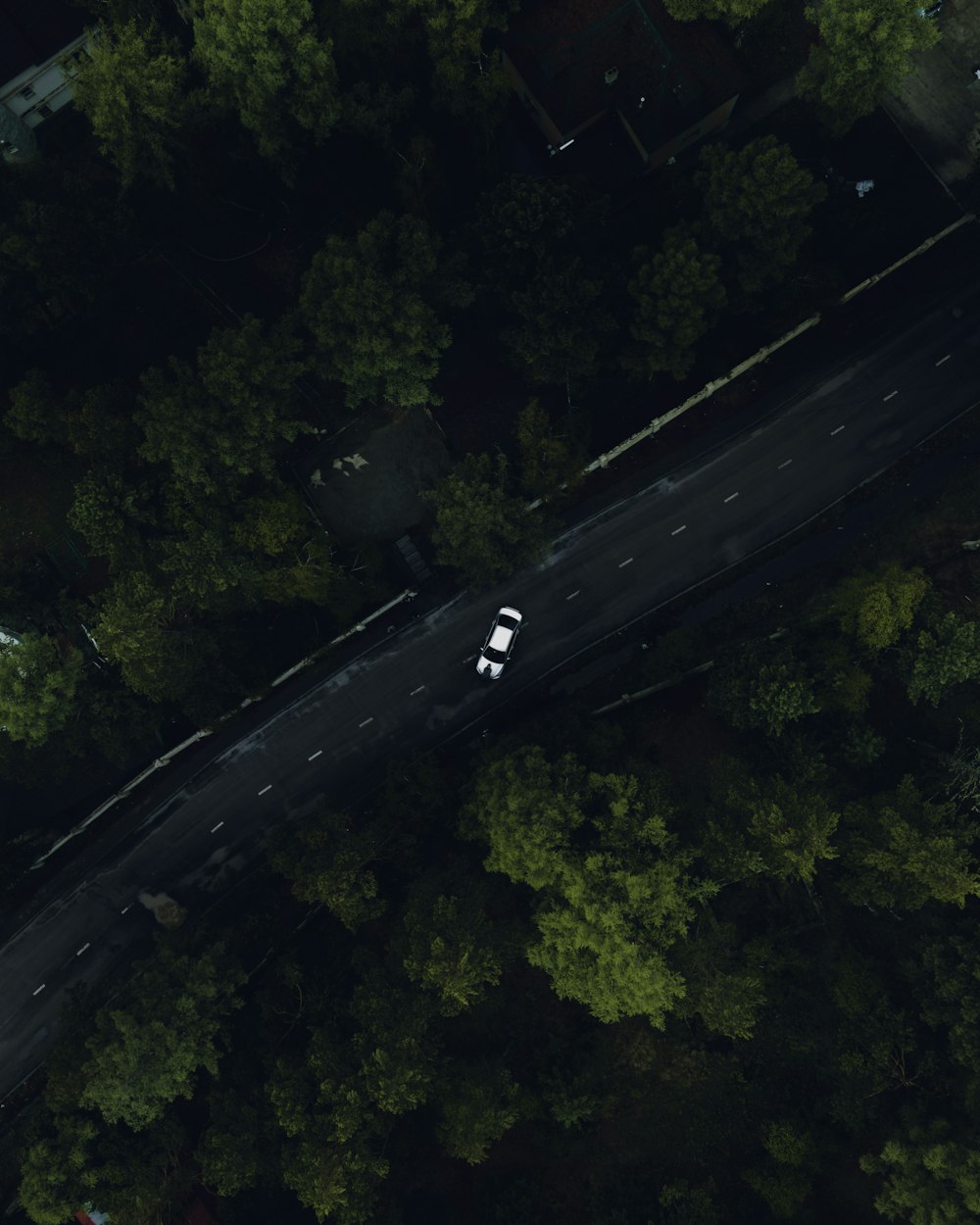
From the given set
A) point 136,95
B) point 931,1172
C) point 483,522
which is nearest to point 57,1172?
point 483,522

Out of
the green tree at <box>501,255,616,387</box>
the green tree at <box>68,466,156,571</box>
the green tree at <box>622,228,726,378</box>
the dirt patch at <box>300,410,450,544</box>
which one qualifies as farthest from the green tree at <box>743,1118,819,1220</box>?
the green tree at <box>68,466,156,571</box>

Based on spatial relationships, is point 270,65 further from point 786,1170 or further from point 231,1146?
point 786,1170

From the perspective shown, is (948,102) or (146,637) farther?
(948,102)

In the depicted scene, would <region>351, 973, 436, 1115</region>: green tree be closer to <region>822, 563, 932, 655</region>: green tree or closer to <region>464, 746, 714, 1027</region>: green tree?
<region>464, 746, 714, 1027</region>: green tree

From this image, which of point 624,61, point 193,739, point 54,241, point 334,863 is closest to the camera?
point 54,241

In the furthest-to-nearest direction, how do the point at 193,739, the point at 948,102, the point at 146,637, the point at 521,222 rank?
the point at 193,739 < the point at 948,102 < the point at 146,637 < the point at 521,222

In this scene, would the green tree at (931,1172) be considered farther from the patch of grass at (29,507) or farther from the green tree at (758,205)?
the patch of grass at (29,507)
